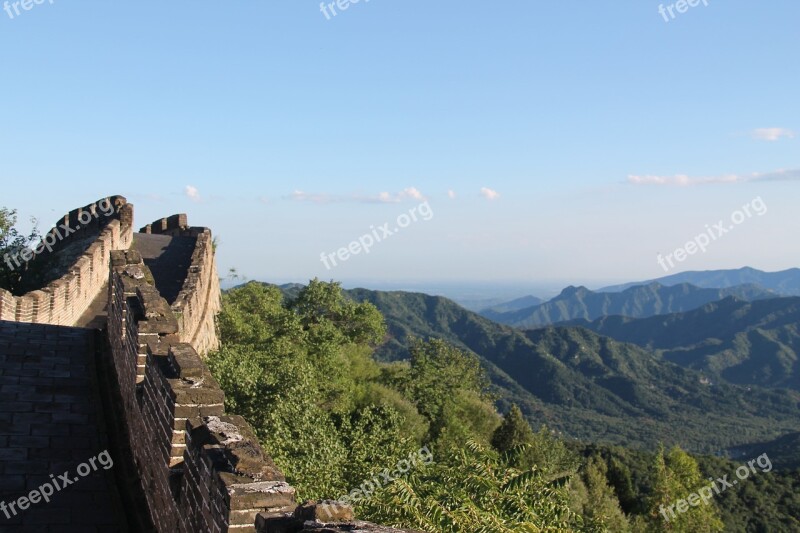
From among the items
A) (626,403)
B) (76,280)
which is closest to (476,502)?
(76,280)

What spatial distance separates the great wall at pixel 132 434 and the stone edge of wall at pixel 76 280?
0.21 m

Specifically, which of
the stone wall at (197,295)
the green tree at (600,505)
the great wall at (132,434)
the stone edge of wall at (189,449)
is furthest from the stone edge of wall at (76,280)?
the green tree at (600,505)

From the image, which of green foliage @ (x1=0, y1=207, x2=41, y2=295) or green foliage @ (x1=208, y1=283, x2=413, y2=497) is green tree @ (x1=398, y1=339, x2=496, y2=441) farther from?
green foliage @ (x1=0, y1=207, x2=41, y2=295)

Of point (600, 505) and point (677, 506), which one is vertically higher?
point (600, 505)

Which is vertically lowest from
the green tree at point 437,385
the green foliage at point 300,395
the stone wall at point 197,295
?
the green tree at point 437,385

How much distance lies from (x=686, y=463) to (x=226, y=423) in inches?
1972

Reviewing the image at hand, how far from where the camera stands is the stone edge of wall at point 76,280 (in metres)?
12.1

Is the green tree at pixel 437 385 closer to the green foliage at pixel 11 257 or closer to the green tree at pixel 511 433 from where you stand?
the green tree at pixel 511 433

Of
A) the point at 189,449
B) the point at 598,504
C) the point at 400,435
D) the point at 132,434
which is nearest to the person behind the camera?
the point at 189,449

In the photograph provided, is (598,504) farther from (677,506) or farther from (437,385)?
(437,385)

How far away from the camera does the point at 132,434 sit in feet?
23.2

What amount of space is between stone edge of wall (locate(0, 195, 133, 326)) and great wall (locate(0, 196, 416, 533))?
210mm

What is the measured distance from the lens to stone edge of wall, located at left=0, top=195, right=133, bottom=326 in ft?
39.8

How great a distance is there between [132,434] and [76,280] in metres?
9.21
